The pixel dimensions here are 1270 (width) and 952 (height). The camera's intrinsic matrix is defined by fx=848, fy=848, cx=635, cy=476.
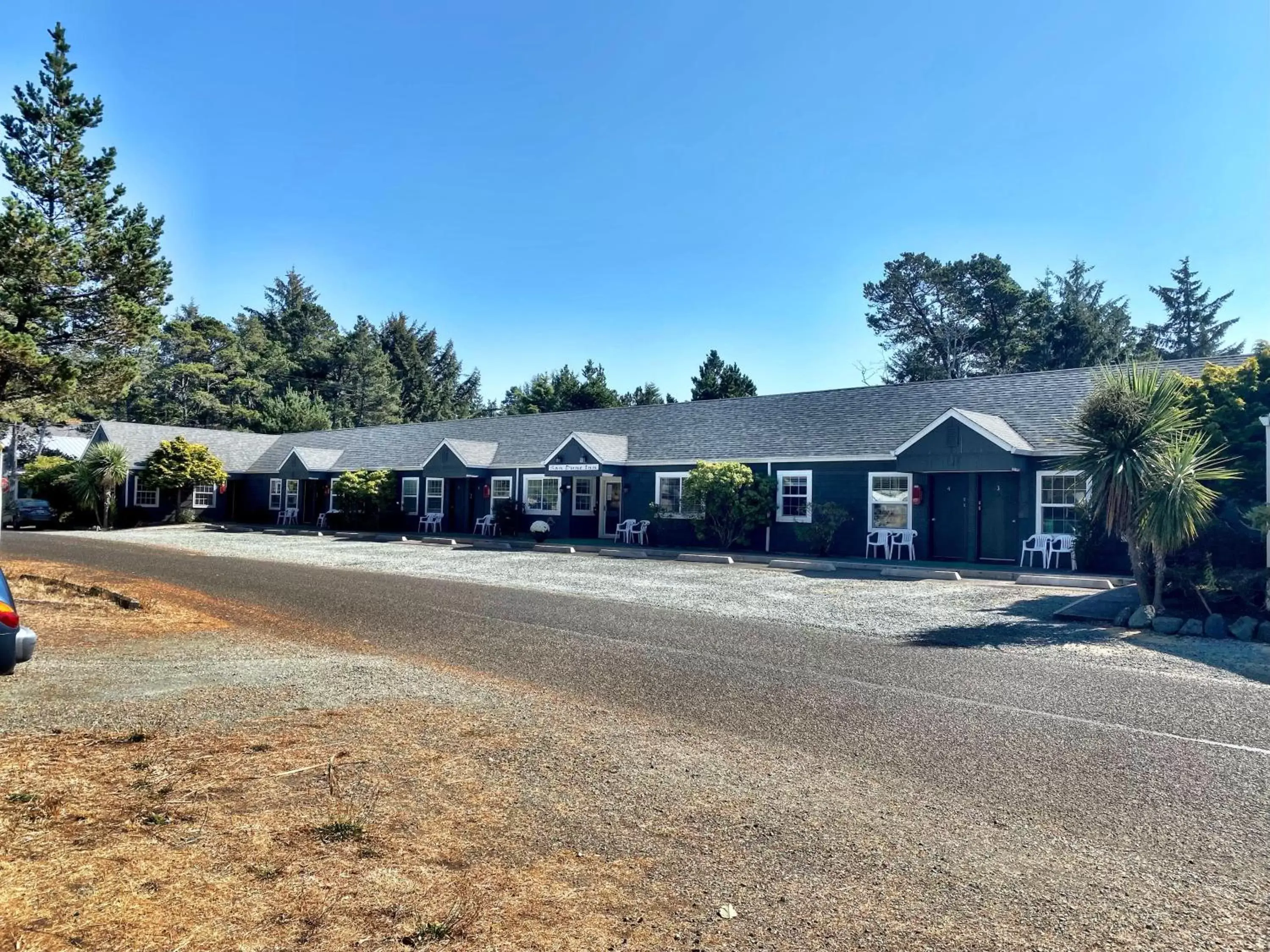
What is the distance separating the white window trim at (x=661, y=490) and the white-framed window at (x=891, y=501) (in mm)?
5376

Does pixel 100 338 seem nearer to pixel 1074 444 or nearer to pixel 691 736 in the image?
pixel 691 736

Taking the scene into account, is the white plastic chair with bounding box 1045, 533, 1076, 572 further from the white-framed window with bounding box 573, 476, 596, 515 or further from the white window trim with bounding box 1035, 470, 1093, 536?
the white-framed window with bounding box 573, 476, 596, 515

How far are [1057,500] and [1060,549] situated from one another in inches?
46.7

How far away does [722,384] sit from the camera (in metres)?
51.3

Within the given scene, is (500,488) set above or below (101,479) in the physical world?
below

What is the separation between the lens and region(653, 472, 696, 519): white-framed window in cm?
2533

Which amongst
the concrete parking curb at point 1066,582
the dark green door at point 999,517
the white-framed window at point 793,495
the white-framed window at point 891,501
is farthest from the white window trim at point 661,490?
the concrete parking curb at point 1066,582

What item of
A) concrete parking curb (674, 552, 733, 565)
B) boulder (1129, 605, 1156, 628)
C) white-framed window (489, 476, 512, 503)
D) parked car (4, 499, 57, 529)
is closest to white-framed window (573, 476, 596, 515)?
white-framed window (489, 476, 512, 503)

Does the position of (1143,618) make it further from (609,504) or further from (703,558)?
(609,504)

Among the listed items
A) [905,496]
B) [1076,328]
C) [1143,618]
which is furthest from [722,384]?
[1143,618]

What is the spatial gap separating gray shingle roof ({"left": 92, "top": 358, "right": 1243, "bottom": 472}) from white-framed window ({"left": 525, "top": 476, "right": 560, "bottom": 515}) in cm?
71

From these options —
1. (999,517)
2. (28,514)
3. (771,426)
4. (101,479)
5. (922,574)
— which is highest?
(771,426)

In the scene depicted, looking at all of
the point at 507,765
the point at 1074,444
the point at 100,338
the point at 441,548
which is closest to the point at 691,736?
the point at 507,765

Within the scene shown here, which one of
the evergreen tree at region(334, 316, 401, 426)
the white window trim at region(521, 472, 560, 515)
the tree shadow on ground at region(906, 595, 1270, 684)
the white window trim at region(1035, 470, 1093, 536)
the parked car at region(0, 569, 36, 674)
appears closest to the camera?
the parked car at region(0, 569, 36, 674)
